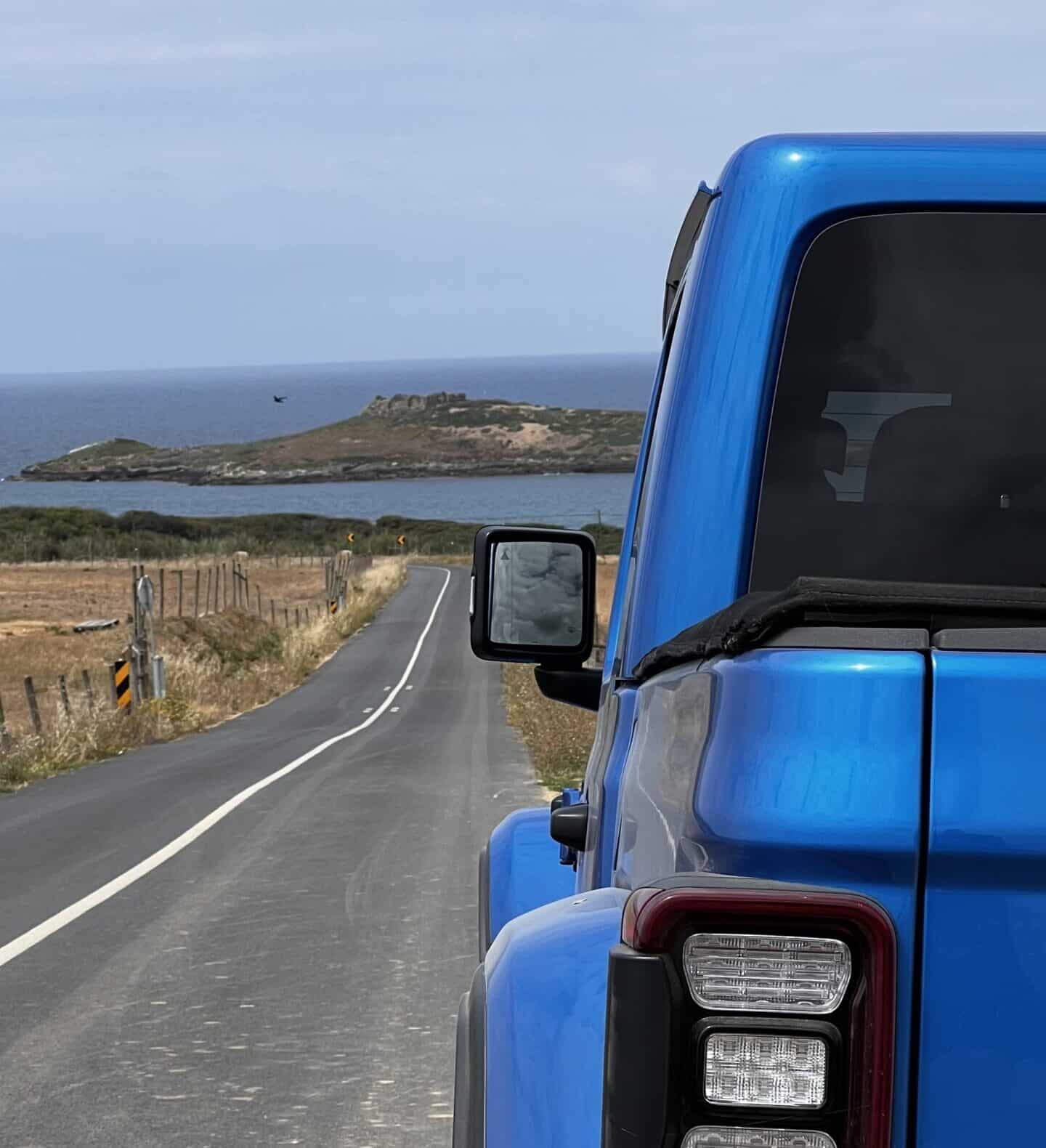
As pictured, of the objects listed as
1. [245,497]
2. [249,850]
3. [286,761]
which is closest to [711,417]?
[249,850]

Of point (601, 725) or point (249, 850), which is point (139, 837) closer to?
point (249, 850)

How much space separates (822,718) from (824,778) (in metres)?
0.06

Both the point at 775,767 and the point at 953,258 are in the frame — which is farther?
the point at 953,258

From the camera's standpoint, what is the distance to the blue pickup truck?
1.50 meters

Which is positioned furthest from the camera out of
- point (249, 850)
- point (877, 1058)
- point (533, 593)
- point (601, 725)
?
point (249, 850)

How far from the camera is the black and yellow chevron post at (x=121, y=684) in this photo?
2202cm

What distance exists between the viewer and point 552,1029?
6.34ft

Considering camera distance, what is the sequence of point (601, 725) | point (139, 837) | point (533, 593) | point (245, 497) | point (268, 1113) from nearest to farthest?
point (601, 725)
point (533, 593)
point (268, 1113)
point (139, 837)
point (245, 497)

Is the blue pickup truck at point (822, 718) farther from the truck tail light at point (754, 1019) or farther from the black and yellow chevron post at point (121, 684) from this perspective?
the black and yellow chevron post at point (121, 684)

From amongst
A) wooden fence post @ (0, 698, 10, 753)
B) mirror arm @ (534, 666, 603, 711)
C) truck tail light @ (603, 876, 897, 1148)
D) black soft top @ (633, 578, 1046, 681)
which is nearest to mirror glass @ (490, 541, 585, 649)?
mirror arm @ (534, 666, 603, 711)

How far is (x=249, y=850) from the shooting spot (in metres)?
→ 10.7

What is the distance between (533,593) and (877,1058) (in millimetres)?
1866

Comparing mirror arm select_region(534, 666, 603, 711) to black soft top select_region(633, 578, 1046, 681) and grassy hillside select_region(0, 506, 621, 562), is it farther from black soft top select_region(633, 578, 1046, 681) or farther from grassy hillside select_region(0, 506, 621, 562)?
grassy hillside select_region(0, 506, 621, 562)

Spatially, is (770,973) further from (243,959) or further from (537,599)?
(243,959)
